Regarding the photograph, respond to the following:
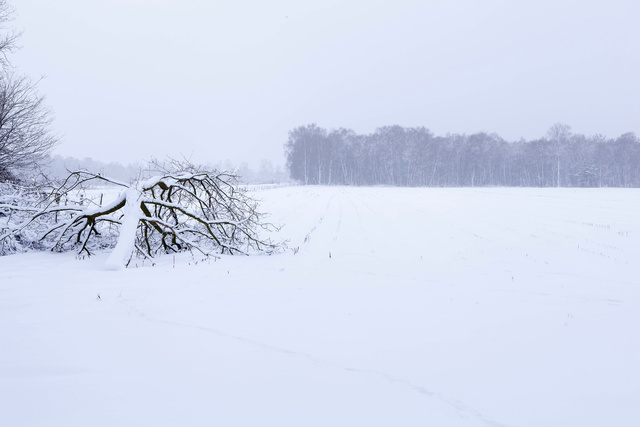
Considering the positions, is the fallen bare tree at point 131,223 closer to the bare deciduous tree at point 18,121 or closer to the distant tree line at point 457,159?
the bare deciduous tree at point 18,121

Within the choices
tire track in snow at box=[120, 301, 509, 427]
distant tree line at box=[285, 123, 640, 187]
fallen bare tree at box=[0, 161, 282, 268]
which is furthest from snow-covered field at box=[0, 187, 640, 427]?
distant tree line at box=[285, 123, 640, 187]

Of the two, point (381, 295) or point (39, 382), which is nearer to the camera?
point (39, 382)

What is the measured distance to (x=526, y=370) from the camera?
2.52 metres

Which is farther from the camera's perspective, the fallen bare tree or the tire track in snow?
the fallen bare tree

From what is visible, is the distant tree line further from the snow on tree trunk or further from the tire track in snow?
the tire track in snow

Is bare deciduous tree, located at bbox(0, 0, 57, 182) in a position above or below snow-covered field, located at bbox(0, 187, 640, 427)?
above

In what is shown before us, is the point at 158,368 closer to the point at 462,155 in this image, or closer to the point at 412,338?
the point at 412,338

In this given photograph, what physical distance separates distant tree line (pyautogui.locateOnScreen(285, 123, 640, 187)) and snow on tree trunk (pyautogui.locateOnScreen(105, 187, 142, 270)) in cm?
6558

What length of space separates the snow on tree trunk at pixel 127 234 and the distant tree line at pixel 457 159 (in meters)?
65.6

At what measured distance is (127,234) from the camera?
5.95m

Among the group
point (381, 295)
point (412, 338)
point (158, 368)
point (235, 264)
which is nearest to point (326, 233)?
point (235, 264)

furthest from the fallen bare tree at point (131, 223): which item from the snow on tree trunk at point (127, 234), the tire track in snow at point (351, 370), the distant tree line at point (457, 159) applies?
the distant tree line at point (457, 159)

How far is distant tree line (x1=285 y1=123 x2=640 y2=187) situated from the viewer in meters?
64.6

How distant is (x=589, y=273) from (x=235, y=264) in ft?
19.1
